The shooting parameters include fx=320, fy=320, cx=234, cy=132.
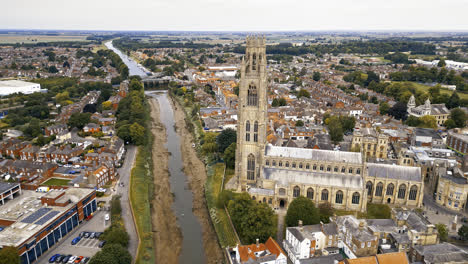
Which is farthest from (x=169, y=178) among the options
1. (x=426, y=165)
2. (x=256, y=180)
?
(x=426, y=165)

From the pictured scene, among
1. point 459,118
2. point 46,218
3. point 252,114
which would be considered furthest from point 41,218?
point 459,118

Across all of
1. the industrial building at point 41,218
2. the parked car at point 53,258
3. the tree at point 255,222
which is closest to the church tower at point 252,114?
the tree at point 255,222

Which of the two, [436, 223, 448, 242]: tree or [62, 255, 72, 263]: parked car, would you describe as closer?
[62, 255, 72, 263]: parked car

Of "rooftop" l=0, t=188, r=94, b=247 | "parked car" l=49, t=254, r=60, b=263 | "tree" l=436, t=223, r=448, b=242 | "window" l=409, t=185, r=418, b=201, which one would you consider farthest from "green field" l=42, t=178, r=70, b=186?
"tree" l=436, t=223, r=448, b=242

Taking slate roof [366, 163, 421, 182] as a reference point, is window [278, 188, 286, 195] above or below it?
below

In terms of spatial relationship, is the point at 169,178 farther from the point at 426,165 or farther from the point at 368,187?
the point at 426,165

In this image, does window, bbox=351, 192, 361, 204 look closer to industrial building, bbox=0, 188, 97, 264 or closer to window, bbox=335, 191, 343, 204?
window, bbox=335, 191, 343, 204
